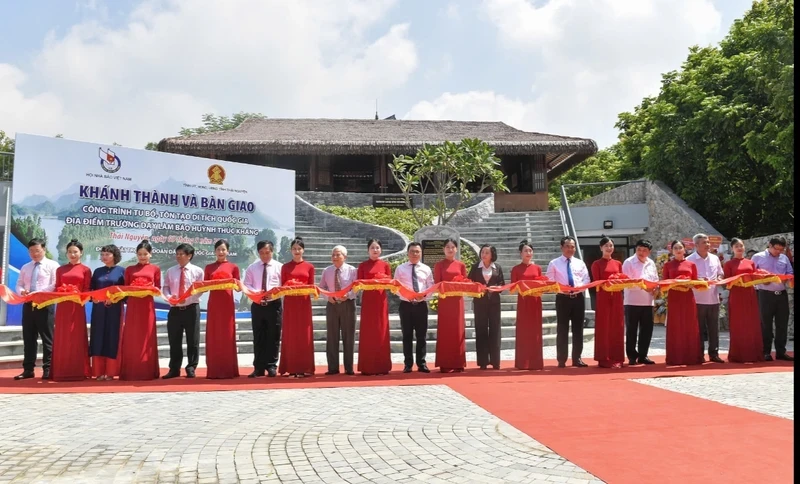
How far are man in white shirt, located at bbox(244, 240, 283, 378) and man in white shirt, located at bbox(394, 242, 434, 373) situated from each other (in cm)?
146

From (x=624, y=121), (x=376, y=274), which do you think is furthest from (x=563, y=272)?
(x=624, y=121)

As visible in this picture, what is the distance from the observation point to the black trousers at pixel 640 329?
7.98m

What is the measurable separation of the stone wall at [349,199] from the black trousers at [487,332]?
38.0 feet

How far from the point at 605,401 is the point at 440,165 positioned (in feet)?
36.7

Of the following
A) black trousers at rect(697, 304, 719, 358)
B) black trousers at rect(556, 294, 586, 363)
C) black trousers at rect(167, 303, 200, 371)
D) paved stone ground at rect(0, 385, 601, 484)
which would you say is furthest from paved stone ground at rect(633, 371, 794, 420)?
black trousers at rect(167, 303, 200, 371)

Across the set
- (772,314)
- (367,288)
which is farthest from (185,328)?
(772,314)

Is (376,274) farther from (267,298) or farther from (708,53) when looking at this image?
(708,53)

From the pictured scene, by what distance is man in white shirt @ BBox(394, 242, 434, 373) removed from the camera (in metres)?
7.67

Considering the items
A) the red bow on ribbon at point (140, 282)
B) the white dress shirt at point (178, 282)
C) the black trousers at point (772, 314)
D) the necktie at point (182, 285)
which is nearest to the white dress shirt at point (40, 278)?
the red bow on ribbon at point (140, 282)

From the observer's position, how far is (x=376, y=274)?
7645 millimetres

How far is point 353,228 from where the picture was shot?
1611 cm

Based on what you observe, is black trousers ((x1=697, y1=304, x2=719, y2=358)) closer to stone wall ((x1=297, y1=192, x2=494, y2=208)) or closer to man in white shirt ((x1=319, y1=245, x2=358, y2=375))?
man in white shirt ((x1=319, y1=245, x2=358, y2=375))

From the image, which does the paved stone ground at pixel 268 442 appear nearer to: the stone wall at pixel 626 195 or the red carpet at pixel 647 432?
the red carpet at pixel 647 432

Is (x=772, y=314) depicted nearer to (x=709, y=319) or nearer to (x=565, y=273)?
(x=709, y=319)
